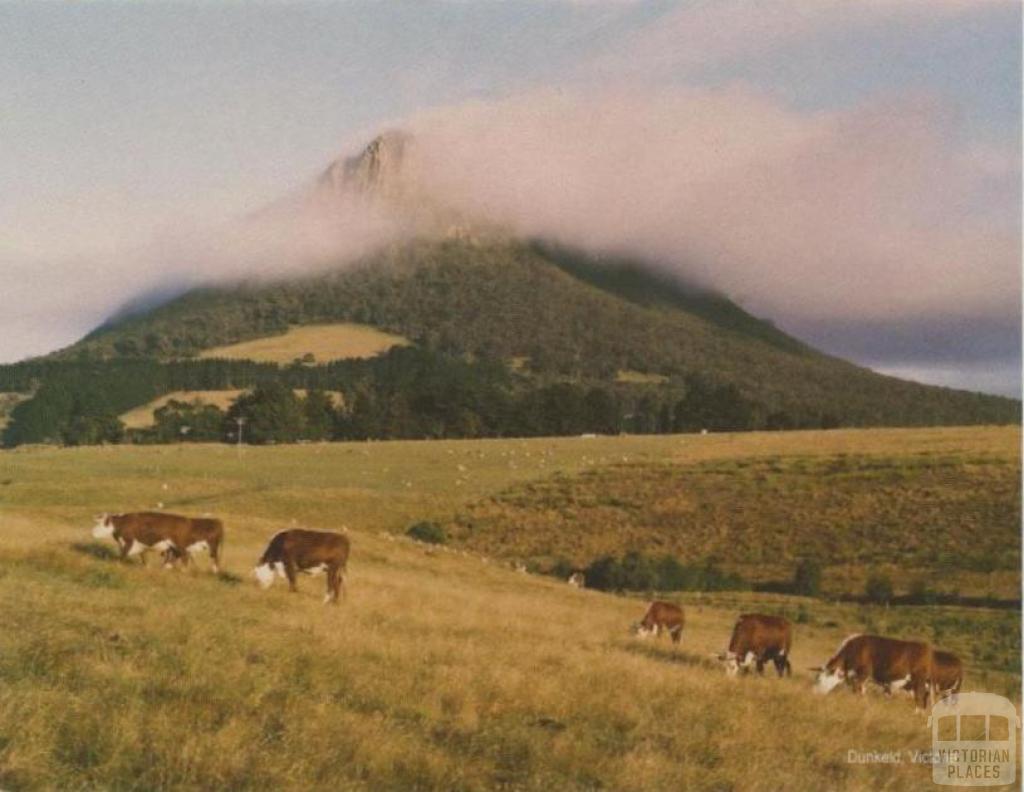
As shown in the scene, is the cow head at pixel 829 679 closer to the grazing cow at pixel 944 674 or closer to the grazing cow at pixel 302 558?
the grazing cow at pixel 944 674

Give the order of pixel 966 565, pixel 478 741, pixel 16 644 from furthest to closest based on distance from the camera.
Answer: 1. pixel 966 565
2. pixel 16 644
3. pixel 478 741

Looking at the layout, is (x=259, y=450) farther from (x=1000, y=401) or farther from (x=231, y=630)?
(x=1000, y=401)

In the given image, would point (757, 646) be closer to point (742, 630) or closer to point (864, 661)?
point (742, 630)

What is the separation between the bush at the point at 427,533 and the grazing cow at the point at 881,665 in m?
42.7

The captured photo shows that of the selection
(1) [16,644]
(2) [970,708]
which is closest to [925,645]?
(2) [970,708]

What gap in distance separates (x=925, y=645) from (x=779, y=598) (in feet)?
94.1

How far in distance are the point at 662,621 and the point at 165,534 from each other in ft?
44.8

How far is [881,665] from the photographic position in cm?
1683

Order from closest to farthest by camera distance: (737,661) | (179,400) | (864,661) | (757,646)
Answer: (864,661) < (737,661) < (757,646) < (179,400)

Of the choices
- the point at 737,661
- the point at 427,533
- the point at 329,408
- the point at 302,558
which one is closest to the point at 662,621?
the point at 737,661

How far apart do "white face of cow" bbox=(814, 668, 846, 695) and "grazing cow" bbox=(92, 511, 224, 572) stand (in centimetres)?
1360

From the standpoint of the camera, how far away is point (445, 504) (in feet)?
236

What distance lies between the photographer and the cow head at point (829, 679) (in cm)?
1622

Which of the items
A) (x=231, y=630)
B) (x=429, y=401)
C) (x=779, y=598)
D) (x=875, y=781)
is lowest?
(x=779, y=598)
